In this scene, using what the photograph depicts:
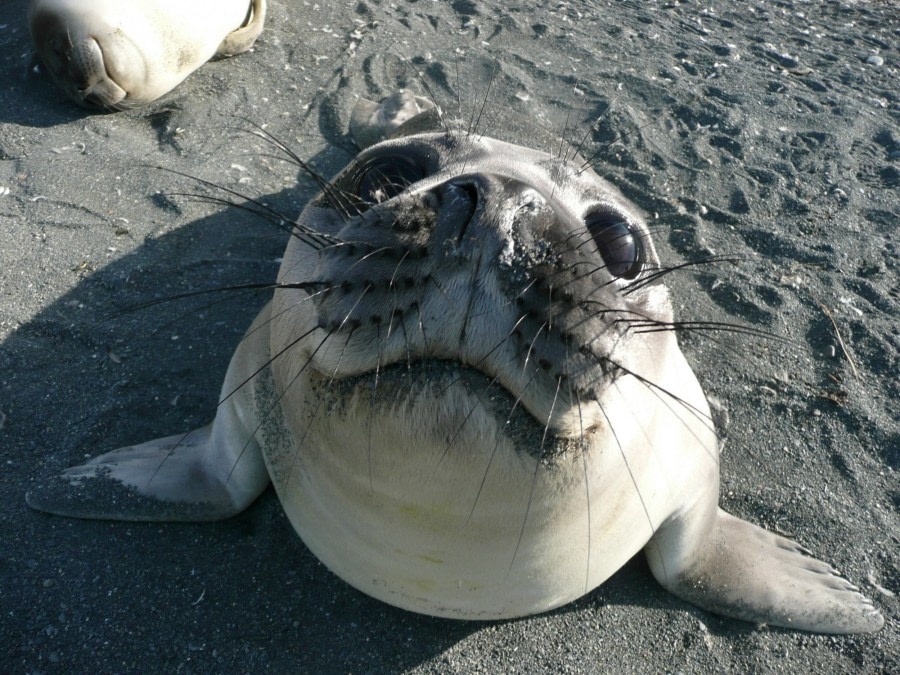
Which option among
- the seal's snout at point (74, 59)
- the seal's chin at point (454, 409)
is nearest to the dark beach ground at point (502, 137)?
the seal's snout at point (74, 59)

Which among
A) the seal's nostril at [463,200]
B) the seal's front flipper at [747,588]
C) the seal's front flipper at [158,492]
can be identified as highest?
the seal's nostril at [463,200]

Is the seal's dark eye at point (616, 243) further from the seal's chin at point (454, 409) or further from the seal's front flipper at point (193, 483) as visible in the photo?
the seal's front flipper at point (193, 483)

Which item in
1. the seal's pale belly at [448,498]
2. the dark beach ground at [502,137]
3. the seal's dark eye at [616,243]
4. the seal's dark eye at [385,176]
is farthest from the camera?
the dark beach ground at [502,137]

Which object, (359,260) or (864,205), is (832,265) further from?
(359,260)

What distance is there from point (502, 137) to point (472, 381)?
366cm

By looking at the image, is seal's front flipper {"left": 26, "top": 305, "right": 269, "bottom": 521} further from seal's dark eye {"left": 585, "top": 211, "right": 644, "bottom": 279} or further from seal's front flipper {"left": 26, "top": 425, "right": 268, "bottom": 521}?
seal's dark eye {"left": 585, "top": 211, "right": 644, "bottom": 279}

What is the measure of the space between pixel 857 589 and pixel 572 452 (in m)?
1.56

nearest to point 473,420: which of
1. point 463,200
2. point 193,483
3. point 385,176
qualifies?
point 463,200

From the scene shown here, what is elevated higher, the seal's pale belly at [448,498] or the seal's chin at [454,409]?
the seal's chin at [454,409]

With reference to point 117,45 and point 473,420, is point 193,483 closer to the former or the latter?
point 473,420

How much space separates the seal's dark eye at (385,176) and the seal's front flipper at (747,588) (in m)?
1.37

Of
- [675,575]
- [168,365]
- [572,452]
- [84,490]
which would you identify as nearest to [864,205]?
[675,575]

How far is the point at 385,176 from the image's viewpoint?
A: 7.07 ft

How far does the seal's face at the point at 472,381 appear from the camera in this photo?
4.96ft
